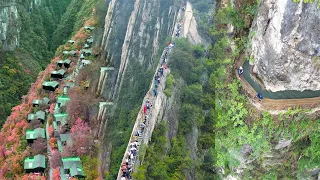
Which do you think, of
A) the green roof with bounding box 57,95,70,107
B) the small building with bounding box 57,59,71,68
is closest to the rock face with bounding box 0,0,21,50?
the small building with bounding box 57,59,71,68

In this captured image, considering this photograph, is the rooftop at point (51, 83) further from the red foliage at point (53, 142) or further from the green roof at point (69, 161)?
the green roof at point (69, 161)

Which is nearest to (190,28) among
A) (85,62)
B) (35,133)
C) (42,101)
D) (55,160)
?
(85,62)

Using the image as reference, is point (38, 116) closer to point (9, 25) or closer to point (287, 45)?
point (287, 45)

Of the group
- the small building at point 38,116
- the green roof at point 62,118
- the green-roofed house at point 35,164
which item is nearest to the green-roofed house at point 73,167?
the green-roofed house at point 35,164

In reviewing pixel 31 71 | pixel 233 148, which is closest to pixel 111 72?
pixel 233 148

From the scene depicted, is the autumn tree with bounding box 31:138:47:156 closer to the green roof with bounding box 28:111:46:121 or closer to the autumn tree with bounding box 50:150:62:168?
the autumn tree with bounding box 50:150:62:168

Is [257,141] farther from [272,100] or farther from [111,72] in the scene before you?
[111,72]
